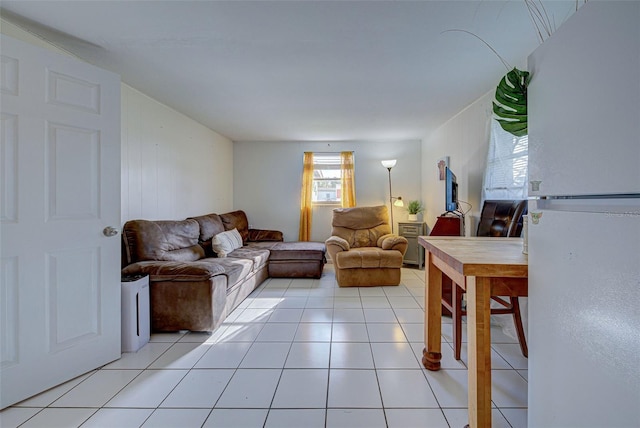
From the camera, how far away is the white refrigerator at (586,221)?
→ 2.07ft

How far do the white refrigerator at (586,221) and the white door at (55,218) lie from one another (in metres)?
2.37

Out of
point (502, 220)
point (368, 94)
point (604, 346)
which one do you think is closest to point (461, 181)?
point (502, 220)

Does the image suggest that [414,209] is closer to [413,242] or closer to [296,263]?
[413,242]

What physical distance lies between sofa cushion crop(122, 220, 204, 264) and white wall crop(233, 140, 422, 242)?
2.16m

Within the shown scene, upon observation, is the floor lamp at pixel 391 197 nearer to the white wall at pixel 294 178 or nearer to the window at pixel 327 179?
the white wall at pixel 294 178

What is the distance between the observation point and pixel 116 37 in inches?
74.3

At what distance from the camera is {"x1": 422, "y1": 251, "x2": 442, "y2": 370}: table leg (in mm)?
1766

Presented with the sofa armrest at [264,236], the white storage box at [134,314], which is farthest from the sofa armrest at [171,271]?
the sofa armrest at [264,236]

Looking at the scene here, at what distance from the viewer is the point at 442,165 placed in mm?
4066

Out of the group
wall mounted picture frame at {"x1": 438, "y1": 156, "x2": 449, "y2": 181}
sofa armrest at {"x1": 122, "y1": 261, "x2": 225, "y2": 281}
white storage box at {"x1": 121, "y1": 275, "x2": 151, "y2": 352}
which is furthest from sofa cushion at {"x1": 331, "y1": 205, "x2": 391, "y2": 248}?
white storage box at {"x1": 121, "y1": 275, "x2": 151, "y2": 352}

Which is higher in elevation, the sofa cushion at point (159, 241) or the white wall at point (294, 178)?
the white wall at point (294, 178)

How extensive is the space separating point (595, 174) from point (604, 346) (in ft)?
1.42

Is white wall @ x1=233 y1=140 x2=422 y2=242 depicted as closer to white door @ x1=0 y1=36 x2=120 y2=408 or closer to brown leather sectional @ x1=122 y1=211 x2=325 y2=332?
brown leather sectional @ x1=122 y1=211 x2=325 y2=332

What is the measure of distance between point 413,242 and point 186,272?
3518 millimetres
